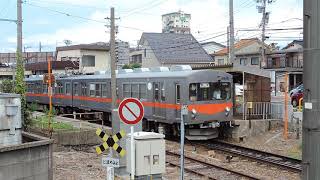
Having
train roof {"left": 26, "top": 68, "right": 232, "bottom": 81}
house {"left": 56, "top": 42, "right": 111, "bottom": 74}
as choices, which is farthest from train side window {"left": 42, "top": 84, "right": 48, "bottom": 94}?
house {"left": 56, "top": 42, "right": 111, "bottom": 74}

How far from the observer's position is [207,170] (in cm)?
1262

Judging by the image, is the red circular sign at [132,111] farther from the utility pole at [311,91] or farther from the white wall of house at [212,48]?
the white wall of house at [212,48]

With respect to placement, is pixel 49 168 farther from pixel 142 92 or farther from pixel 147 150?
pixel 142 92

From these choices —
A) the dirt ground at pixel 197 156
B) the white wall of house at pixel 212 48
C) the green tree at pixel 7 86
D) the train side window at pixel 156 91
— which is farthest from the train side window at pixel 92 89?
the white wall of house at pixel 212 48

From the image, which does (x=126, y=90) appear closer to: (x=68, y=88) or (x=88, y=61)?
(x=68, y=88)

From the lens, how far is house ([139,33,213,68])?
4747 cm

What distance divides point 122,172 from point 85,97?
15699mm

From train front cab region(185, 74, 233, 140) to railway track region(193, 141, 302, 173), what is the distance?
584mm

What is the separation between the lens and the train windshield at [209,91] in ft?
54.8

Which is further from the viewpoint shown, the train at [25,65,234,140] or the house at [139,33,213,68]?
the house at [139,33,213,68]

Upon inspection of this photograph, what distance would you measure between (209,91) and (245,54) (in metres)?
38.1

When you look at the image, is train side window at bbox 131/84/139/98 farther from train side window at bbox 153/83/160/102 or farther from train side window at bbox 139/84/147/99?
train side window at bbox 153/83/160/102

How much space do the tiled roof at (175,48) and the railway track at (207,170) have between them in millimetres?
33000

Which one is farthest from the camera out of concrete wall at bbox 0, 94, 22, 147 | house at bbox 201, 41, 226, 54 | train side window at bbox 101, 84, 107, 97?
house at bbox 201, 41, 226, 54
